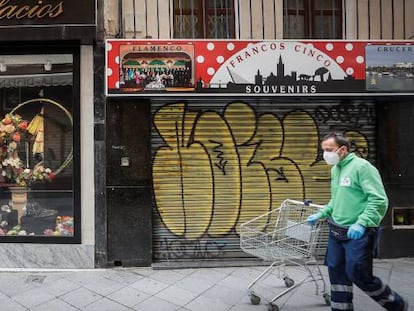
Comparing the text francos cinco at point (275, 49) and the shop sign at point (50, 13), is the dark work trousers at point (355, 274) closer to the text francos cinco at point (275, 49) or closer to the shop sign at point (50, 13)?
the text francos cinco at point (275, 49)

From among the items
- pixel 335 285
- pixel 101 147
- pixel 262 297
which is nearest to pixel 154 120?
pixel 101 147

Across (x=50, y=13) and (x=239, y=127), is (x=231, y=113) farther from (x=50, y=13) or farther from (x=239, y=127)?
(x=50, y=13)

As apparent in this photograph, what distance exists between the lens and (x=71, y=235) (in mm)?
6887

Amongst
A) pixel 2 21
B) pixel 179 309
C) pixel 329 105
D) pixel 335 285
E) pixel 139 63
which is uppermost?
pixel 2 21

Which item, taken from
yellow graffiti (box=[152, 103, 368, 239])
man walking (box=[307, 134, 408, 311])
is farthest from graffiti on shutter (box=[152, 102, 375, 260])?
man walking (box=[307, 134, 408, 311])

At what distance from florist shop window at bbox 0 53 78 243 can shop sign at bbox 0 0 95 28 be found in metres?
0.54

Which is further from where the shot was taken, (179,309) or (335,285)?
(179,309)

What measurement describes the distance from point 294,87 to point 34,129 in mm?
3683

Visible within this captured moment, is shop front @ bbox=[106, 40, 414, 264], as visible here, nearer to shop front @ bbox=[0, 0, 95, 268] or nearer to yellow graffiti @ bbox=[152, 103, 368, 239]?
yellow graffiti @ bbox=[152, 103, 368, 239]

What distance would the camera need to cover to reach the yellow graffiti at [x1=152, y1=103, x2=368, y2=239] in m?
6.93

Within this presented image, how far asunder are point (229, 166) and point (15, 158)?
305 centimetres

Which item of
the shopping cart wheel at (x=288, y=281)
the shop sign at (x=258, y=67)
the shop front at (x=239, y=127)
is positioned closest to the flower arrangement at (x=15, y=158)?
the shop front at (x=239, y=127)

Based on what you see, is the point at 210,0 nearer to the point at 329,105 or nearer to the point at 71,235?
the point at 329,105

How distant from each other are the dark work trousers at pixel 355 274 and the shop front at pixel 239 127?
2.59m
